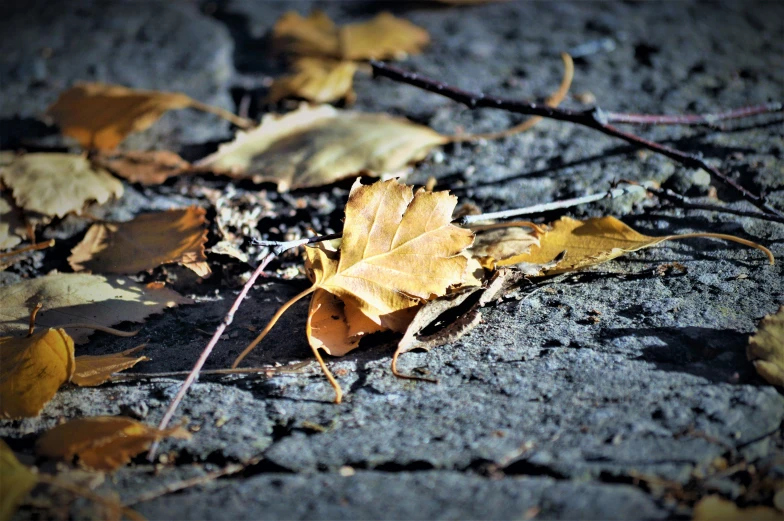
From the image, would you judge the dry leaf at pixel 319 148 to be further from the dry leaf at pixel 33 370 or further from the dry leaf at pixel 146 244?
the dry leaf at pixel 33 370

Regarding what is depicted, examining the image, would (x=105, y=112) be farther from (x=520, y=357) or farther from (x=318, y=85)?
(x=520, y=357)

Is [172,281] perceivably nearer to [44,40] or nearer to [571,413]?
[571,413]

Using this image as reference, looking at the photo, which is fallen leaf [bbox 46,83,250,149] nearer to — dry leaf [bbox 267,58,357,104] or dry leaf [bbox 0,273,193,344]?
dry leaf [bbox 267,58,357,104]

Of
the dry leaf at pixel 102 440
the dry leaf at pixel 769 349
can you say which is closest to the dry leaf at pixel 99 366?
the dry leaf at pixel 102 440

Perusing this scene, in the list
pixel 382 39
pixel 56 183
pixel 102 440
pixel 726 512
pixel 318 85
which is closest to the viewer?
pixel 726 512

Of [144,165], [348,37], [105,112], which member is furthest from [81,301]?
[348,37]
